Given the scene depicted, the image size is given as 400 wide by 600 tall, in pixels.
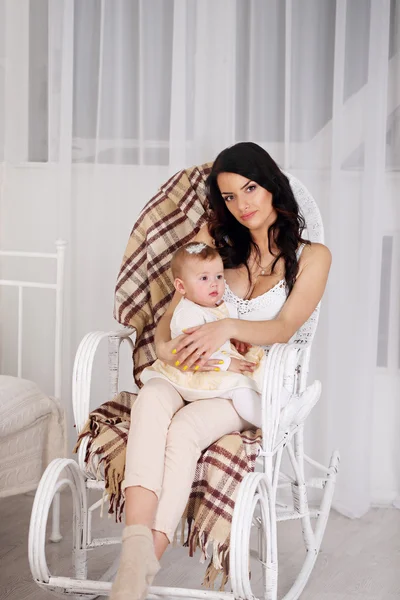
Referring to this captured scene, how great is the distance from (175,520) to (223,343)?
0.45m

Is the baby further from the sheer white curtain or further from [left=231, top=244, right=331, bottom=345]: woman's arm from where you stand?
the sheer white curtain

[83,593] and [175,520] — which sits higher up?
[175,520]

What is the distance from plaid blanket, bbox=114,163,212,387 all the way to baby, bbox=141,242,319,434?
0.99 ft

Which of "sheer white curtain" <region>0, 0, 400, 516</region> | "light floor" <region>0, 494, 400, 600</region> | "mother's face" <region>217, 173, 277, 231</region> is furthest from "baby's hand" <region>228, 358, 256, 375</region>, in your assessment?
"sheer white curtain" <region>0, 0, 400, 516</region>

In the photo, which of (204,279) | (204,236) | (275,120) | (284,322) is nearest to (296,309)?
(284,322)

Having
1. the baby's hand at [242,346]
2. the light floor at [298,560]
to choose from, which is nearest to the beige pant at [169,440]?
the baby's hand at [242,346]

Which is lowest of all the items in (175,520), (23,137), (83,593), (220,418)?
(83,593)

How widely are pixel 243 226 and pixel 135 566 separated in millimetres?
1081

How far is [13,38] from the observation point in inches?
120

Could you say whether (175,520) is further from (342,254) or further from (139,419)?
(342,254)

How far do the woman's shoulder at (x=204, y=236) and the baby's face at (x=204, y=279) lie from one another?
12.9 inches

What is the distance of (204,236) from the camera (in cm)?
235

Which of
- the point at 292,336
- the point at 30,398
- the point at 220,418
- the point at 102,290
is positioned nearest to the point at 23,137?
the point at 102,290

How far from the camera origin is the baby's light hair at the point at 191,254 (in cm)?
200
